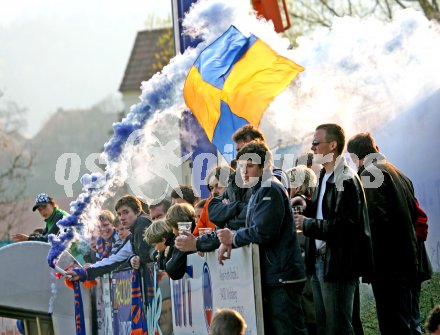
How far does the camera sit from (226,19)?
13000mm

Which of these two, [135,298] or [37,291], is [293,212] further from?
[37,291]

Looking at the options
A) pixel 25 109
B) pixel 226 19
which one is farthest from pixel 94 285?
pixel 25 109

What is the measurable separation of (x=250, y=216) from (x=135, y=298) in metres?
3.02

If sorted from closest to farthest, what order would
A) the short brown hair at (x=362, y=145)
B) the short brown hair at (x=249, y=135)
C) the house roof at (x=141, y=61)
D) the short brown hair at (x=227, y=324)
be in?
the short brown hair at (x=227, y=324) → the short brown hair at (x=362, y=145) → the short brown hair at (x=249, y=135) → the house roof at (x=141, y=61)

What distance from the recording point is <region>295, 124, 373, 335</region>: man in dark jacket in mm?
9281

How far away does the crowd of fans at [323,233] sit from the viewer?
9320mm

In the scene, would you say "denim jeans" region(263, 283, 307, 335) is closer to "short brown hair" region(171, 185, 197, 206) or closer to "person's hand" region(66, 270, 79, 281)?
"short brown hair" region(171, 185, 197, 206)

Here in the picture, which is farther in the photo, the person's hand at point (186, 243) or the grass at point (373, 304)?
the grass at point (373, 304)

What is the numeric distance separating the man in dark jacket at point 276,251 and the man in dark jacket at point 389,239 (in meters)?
0.79

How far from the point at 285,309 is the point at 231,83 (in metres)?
3.83

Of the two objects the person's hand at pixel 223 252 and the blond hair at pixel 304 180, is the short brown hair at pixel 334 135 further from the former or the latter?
the person's hand at pixel 223 252

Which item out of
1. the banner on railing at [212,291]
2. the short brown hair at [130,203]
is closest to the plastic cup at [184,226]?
the banner on railing at [212,291]

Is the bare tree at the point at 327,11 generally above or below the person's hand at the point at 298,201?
above

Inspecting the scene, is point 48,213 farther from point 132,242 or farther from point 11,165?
point 11,165
